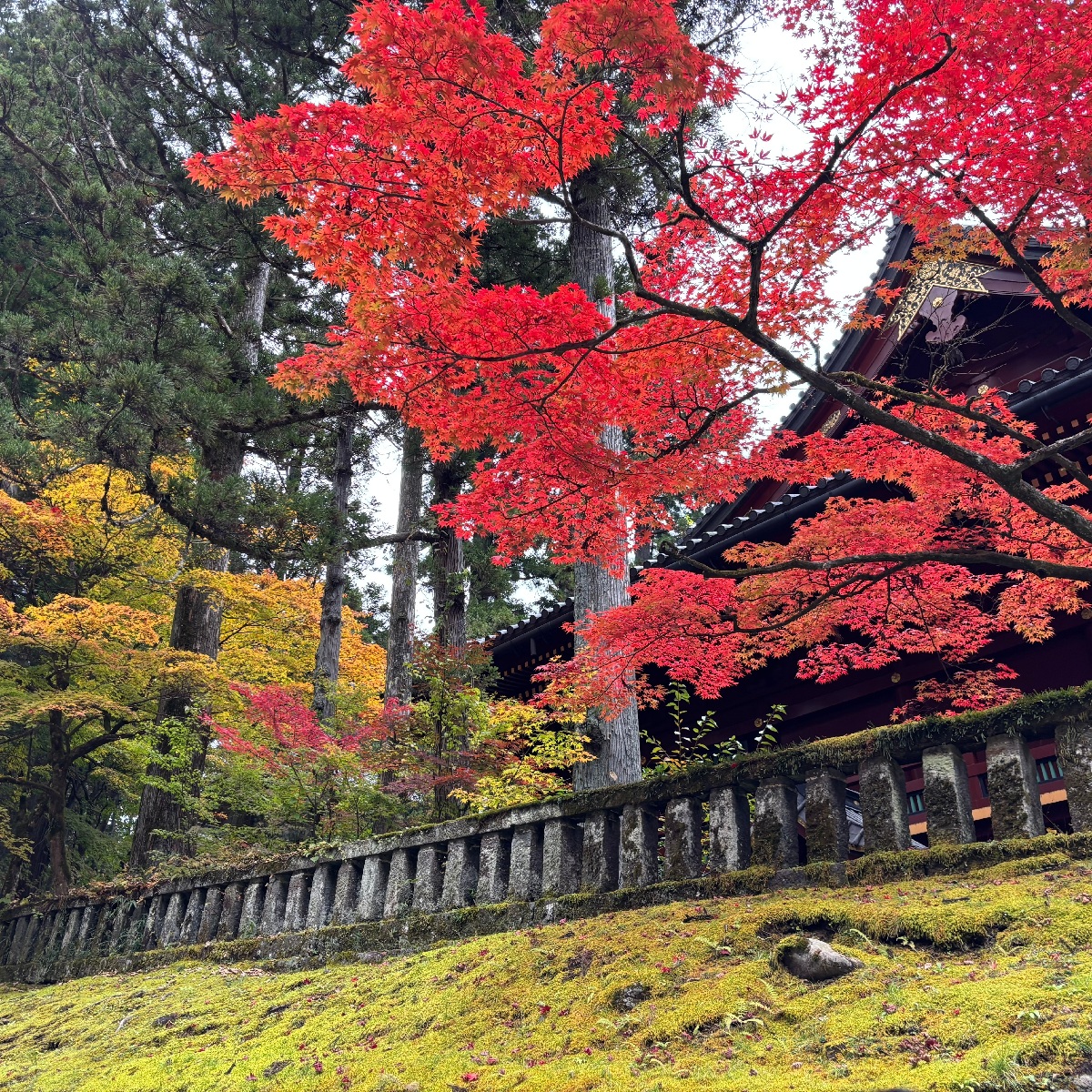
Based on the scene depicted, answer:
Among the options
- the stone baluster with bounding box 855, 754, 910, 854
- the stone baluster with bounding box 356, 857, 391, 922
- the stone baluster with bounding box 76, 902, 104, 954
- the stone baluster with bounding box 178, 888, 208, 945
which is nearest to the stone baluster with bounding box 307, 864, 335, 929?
the stone baluster with bounding box 356, 857, 391, 922

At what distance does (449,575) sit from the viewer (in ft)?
40.5

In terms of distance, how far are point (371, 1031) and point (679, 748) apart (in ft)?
18.2

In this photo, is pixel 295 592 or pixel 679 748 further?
pixel 295 592

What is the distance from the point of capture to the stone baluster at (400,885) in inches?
243

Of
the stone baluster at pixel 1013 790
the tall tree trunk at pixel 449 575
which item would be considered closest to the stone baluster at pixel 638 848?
the stone baluster at pixel 1013 790

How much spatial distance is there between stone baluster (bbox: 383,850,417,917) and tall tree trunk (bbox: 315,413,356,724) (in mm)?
7794

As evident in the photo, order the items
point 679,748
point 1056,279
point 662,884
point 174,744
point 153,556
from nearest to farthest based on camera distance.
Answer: point 662,884
point 1056,279
point 679,748
point 174,744
point 153,556

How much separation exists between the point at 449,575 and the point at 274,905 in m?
5.83

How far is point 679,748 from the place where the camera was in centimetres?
940

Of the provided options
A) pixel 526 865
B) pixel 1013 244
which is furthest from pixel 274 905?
pixel 1013 244

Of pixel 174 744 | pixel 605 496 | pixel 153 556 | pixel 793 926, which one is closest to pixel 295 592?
pixel 153 556

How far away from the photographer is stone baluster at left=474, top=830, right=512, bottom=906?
5613 millimetres

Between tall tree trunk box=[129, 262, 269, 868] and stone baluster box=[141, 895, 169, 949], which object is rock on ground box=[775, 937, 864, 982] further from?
tall tree trunk box=[129, 262, 269, 868]

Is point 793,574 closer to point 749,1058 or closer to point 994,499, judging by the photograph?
point 994,499
